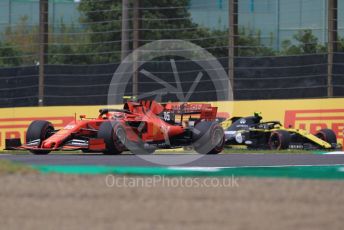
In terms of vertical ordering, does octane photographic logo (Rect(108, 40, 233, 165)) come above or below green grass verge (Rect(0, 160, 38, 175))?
above

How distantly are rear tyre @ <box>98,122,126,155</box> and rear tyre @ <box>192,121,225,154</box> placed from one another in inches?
70.5

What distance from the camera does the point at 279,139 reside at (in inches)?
761

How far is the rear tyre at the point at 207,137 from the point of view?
17.3m

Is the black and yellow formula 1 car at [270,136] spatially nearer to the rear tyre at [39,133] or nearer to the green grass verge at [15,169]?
the rear tyre at [39,133]

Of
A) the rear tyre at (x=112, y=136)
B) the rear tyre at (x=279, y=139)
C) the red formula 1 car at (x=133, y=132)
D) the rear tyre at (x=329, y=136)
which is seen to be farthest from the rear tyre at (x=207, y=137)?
the rear tyre at (x=329, y=136)

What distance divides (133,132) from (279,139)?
4.05 meters

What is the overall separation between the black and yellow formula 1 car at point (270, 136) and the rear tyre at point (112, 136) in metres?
4.44

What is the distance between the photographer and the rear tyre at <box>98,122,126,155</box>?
15977 millimetres

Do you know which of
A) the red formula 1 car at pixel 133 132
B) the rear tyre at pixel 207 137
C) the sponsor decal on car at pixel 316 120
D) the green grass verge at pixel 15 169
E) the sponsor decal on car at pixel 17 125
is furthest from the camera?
the sponsor decal on car at pixel 17 125

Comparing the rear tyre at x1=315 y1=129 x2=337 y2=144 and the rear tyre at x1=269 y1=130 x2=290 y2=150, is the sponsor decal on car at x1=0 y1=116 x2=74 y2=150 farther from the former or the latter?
the rear tyre at x1=315 y1=129 x2=337 y2=144

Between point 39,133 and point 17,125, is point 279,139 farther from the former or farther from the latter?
point 17,125

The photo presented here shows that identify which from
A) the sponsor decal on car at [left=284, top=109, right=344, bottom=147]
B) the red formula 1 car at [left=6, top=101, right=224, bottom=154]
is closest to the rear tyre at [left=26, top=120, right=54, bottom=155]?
the red formula 1 car at [left=6, top=101, right=224, bottom=154]

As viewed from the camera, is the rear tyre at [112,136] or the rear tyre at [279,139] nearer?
the rear tyre at [112,136]

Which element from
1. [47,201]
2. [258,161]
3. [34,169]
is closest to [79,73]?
[258,161]
